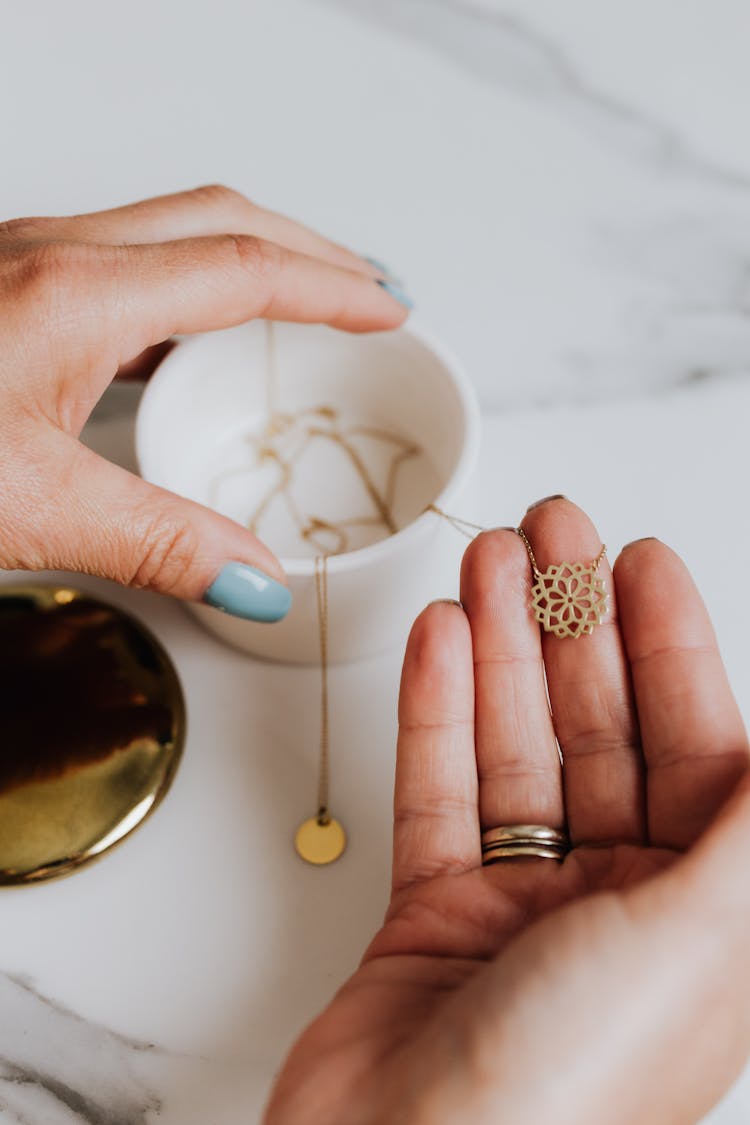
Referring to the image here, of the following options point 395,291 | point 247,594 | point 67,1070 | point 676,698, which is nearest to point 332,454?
point 395,291

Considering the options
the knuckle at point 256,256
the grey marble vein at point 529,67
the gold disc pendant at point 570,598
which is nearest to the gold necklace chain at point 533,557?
the gold disc pendant at point 570,598

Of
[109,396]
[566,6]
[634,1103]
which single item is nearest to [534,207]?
[566,6]

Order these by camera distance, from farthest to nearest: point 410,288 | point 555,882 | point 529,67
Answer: point 529,67
point 410,288
point 555,882

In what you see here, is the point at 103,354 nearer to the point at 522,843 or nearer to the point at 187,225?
the point at 187,225

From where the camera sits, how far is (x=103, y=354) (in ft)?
2.34

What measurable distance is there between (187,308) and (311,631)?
0.81 ft

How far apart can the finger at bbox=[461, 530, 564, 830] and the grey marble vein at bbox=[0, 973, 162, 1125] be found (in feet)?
0.93

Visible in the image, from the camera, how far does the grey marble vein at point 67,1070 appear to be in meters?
0.69

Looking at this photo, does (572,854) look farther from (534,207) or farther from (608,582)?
(534,207)

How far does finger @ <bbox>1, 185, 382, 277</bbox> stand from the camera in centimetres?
80

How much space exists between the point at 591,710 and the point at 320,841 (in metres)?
0.22

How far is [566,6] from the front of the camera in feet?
4.07

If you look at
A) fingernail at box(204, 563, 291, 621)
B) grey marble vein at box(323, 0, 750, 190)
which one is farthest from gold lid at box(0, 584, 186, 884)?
grey marble vein at box(323, 0, 750, 190)

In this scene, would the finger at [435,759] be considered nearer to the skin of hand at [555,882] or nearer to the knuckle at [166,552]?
the skin of hand at [555,882]
